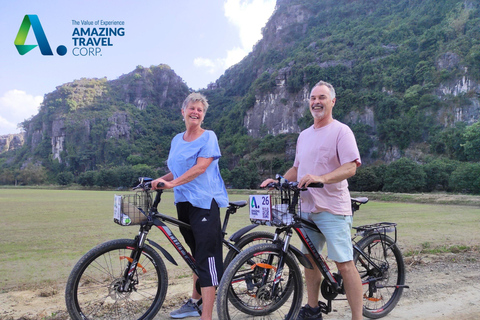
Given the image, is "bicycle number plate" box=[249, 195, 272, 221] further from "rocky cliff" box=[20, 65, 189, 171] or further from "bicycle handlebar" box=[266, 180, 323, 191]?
"rocky cliff" box=[20, 65, 189, 171]

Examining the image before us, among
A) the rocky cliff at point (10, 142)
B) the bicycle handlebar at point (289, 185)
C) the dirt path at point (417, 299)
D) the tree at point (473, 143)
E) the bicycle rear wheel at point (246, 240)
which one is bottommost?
the dirt path at point (417, 299)

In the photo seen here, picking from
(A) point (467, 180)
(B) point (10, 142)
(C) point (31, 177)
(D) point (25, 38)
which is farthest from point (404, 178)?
(B) point (10, 142)

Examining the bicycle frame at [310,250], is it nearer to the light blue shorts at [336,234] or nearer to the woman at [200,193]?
the light blue shorts at [336,234]

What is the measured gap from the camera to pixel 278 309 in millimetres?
2982

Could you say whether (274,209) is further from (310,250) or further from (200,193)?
(200,193)

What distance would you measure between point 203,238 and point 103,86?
553 feet

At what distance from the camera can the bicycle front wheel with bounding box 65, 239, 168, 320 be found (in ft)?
8.62

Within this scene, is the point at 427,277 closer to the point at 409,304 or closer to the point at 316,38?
the point at 409,304

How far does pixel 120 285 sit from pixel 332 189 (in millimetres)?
1776

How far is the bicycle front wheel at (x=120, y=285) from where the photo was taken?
8.62ft

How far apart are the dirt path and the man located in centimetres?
55

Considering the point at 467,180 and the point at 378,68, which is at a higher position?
the point at 378,68

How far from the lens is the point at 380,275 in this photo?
3.32 m

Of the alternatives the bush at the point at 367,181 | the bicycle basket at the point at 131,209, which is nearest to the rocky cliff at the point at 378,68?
the bush at the point at 367,181
